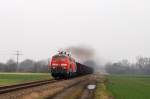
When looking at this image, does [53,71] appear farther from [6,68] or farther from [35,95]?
[6,68]

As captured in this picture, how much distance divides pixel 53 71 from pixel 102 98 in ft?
87.4

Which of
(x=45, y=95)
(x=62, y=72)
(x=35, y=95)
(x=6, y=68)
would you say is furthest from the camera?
(x=6, y=68)

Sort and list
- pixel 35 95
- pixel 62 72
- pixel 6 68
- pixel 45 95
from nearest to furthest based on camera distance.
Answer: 1. pixel 35 95
2. pixel 45 95
3. pixel 62 72
4. pixel 6 68

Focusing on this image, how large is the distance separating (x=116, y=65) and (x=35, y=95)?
175119mm

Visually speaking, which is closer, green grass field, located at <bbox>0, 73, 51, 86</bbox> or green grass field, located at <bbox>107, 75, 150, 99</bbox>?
green grass field, located at <bbox>107, 75, 150, 99</bbox>

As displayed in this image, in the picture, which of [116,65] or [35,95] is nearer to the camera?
[35,95]

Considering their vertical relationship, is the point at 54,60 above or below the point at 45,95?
above

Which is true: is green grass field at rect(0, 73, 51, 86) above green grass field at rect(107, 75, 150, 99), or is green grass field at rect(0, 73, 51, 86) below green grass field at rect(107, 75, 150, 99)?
above

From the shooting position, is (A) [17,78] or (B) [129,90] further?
(A) [17,78]

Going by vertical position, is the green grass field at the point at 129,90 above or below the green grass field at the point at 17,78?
below

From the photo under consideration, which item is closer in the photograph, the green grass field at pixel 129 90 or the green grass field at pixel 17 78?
the green grass field at pixel 129 90

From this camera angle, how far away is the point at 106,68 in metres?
190

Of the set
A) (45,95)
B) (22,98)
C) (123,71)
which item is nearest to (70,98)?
(45,95)

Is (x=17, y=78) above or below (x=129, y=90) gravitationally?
above
